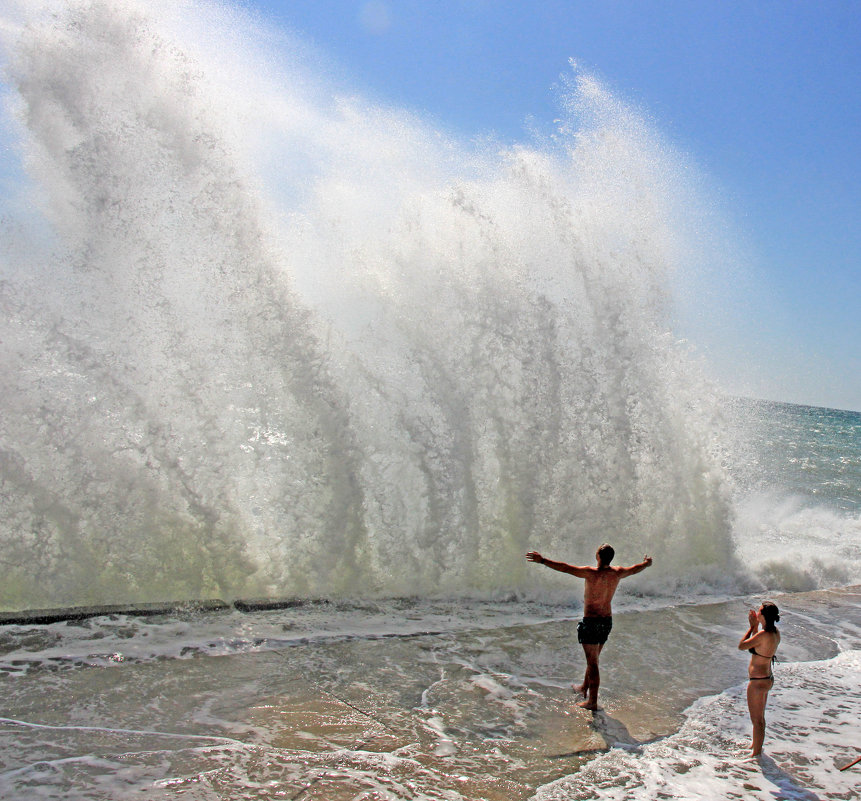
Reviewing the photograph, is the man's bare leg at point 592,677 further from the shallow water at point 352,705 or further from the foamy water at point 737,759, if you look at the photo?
the foamy water at point 737,759

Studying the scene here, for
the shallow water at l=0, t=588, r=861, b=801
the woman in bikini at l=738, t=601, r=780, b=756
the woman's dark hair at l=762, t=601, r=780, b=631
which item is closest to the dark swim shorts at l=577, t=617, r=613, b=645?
the shallow water at l=0, t=588, r=861, b=801

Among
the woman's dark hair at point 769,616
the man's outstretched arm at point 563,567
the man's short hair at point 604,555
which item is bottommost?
the woman's dark hair at point 769,616

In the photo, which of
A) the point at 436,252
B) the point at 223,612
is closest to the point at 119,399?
the point at 223,612

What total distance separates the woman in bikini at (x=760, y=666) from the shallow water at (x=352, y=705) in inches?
10.3

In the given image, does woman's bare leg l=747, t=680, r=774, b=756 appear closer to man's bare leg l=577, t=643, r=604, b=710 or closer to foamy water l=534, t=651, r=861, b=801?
foamy water l=534, t=651, r=861, b=801

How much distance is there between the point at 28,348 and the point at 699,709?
8400 mm

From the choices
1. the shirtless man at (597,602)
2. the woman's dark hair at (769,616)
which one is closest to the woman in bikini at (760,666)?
the woman's dark hair at (769,616)

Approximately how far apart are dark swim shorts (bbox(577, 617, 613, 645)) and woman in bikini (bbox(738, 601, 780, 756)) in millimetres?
1098

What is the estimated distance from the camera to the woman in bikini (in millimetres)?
5004

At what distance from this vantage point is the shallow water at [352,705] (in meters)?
4.15

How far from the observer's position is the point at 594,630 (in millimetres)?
5738

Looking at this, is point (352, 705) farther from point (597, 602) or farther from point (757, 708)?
point (757, 708)

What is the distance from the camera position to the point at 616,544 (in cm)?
1080

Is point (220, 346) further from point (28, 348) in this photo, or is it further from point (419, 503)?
point (419, 503)
